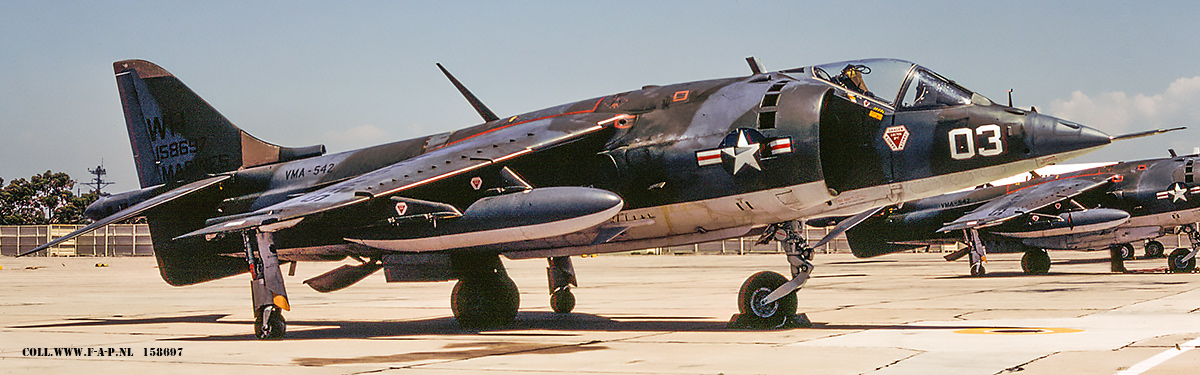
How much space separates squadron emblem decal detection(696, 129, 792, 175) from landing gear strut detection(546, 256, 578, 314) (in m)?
4.78

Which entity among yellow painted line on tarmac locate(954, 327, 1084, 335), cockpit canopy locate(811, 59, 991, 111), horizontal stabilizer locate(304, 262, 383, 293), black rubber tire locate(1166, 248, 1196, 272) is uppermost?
cockpit canopy locate(811, 59, 991, 111)

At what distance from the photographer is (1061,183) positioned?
3006cm

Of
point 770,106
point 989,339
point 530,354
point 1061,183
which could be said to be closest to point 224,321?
point 530,354

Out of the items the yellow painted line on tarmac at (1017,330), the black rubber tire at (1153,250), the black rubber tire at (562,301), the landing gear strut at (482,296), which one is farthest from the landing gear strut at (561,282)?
the black rubber tire at (1153,250)

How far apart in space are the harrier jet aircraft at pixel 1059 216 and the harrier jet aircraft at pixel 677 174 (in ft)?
56.8

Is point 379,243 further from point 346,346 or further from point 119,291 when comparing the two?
point 119,291

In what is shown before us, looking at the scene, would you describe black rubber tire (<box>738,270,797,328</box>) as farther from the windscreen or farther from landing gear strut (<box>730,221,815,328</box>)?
the windscreen

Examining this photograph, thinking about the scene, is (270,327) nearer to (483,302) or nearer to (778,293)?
(483,302)

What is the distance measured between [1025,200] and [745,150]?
20496 millimetres

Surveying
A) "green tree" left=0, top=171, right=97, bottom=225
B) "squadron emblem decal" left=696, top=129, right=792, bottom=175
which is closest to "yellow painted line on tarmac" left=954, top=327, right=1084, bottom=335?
"squadron emblem decal" left=696, top=129, right=792, bottom=175

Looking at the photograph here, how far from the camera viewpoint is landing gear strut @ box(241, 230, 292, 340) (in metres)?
11.8

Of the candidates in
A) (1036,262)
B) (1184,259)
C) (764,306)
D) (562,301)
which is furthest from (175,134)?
(1184,259)

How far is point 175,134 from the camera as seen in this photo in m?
16.6

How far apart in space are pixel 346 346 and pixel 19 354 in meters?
3.13
